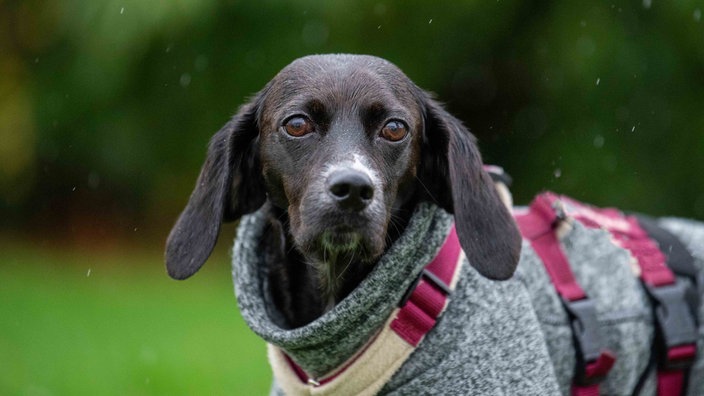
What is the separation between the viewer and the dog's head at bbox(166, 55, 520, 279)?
2.83 metres

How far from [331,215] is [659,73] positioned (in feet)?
18.5

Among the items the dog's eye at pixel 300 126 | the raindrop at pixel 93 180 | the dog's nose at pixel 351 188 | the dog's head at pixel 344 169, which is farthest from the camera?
the raindrop at pixel 93 180

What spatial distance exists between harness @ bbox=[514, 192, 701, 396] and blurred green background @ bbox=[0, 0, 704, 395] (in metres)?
3.83

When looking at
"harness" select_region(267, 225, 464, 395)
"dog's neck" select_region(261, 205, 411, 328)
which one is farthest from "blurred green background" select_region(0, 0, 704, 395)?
"harness" select_region(267, 225, 464, 395)

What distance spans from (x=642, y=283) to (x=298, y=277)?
3.81 ft

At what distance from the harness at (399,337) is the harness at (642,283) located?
494 mm

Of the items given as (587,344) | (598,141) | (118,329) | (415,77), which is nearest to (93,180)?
(118,329)

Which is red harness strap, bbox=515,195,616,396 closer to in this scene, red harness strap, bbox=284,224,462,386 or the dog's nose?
red harness strap, bbox=284,224,462,386

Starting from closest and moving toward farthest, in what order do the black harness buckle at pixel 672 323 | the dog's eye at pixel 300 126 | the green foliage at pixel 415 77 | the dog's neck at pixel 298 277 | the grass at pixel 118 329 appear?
1. the dog's eye at pixel 300 126
2. the dog's neck at pixel 298 277
3. the black harness buckle at pixel 672 323
4. the grass at pixel 118 329
5. the green foliage at pixel 415 77

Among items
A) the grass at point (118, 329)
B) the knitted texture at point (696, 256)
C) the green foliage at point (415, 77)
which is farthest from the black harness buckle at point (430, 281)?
the green foliage at point (415, 77)

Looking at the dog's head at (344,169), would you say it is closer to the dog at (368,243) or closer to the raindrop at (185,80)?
the dog at (368,243)

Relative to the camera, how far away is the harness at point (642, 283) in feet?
10.5

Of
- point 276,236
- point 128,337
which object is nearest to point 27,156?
point 128,337

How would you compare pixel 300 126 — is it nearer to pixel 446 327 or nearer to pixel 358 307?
pixel 358 307
